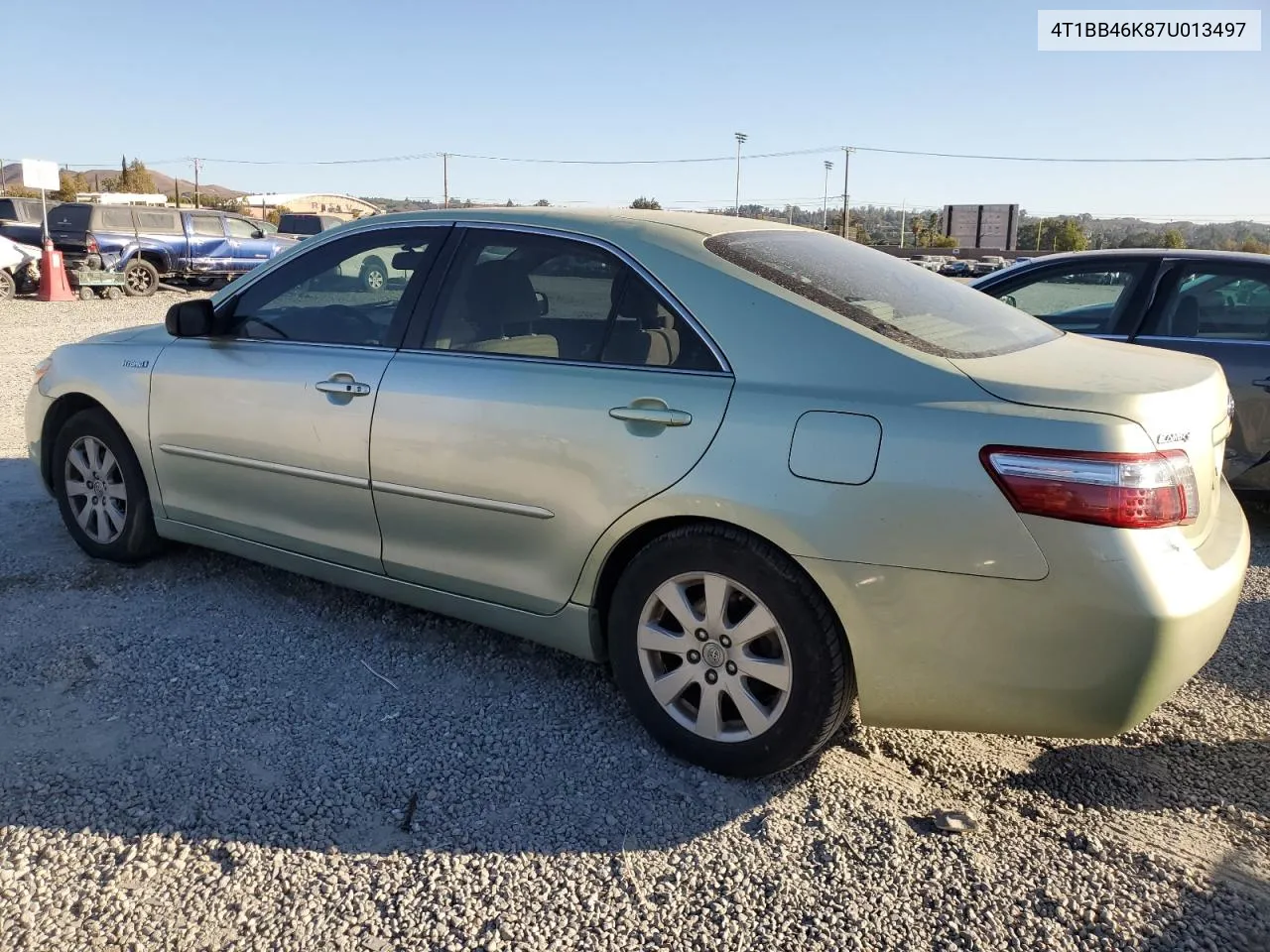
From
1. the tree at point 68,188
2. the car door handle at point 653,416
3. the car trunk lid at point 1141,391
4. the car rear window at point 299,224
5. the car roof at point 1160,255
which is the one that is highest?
the tree at point 68,188

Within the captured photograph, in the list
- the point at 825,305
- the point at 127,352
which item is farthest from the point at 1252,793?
the point at 127,352

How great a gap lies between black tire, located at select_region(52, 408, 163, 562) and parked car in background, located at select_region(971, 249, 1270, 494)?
192 inches

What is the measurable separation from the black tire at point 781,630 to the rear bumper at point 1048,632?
7cm

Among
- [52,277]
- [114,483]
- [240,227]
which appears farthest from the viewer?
[240,227]

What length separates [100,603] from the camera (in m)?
4.11

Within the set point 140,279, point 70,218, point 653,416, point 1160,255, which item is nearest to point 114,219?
point 70,218

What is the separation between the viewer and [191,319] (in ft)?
13.1

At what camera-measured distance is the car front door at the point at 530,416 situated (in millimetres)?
2938

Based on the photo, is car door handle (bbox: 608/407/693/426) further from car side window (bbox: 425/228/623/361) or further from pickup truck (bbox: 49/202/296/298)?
pickup truck (bbox: 49/202/296/298)

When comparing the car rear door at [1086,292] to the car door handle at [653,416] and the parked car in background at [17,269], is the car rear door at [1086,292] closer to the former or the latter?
the car door handle at [653,416]

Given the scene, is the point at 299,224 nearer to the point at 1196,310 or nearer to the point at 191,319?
the point at 191,319

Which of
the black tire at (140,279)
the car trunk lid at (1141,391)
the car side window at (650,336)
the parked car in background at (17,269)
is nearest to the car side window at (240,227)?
the black tire at (140,279)

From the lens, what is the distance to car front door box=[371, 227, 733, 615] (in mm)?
2938

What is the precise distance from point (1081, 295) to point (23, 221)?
2345cm
